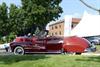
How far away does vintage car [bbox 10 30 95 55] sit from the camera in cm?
2425

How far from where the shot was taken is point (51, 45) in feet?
82.1

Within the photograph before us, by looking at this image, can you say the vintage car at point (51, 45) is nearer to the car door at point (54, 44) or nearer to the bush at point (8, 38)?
the car door at point (54, 44)

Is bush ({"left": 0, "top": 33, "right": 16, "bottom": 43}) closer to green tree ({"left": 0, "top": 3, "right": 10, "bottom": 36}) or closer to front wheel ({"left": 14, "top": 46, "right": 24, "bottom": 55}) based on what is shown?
green tree ({"left": 0, "top": 3, "right": 10, "bottom": 36})

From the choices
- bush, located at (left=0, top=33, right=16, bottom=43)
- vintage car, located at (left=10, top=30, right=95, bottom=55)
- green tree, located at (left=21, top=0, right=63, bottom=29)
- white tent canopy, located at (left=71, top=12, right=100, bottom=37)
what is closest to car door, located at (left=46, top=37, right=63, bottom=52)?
vintage car, located at (left=10, top=30, right=95, bottom=55)

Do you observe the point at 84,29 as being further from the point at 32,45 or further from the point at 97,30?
the point at 32,45

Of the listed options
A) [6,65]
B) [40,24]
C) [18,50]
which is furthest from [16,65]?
[40,24]

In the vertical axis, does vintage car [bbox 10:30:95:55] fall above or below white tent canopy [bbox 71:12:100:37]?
below

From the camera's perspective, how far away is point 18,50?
966 inches

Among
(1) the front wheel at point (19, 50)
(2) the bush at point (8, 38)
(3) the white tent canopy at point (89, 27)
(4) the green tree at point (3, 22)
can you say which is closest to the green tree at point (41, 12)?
(2) the bush at point (8, 38)

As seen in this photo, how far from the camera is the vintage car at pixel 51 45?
2425 cm

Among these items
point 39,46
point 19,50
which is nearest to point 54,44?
point 39,46

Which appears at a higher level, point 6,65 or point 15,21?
point 15,21

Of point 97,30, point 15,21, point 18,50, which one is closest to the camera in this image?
point 18,50

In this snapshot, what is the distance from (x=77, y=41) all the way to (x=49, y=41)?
195cm
